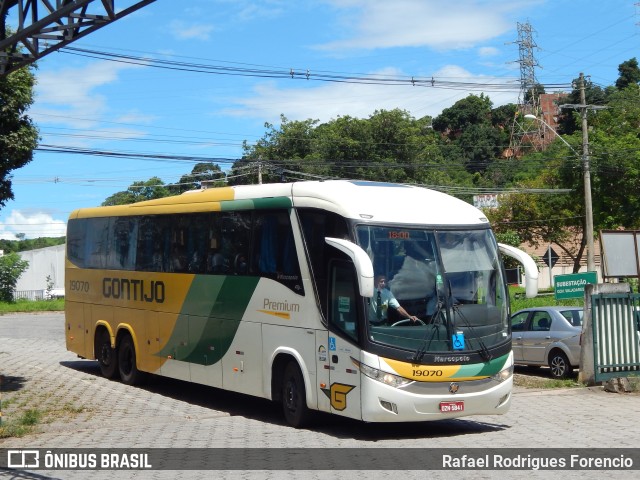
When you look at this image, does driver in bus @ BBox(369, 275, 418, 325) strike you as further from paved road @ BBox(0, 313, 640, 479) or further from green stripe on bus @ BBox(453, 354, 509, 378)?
paved road @ BBox(0, 313, 640, 479)

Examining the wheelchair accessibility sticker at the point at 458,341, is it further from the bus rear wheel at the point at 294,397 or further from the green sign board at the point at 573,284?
the green sign board at the point at 573,284

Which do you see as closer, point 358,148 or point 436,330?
point 436,330

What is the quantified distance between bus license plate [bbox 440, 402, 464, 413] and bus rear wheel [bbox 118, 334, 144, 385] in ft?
26.9

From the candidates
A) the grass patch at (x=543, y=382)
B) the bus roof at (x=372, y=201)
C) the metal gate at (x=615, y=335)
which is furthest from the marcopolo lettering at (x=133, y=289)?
the metal gate at (x=615, y=335)

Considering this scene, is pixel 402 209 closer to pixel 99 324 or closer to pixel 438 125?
pixel 99 324

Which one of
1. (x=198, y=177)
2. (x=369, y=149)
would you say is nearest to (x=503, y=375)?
(x=369, y=149)

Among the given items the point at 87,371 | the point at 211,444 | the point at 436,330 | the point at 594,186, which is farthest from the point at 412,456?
the point at 594,186

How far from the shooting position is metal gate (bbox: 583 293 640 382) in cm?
1722

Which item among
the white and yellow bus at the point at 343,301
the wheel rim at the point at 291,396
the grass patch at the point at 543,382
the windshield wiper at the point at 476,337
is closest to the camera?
the white and yellow bus at the point at 343,301

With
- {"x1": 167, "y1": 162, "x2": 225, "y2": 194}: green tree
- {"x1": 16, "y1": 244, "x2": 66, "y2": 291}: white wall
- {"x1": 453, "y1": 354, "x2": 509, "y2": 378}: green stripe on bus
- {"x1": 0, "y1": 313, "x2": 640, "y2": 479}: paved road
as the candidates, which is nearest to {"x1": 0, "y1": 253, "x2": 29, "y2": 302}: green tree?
{"x1": 167, "y1": 162, "x2": 225, "y2": 194}: green tree

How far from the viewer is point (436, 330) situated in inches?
465

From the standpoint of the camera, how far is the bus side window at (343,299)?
1190cm

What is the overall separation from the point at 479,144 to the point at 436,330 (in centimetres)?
8584

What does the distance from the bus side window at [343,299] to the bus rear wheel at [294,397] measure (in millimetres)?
1268
